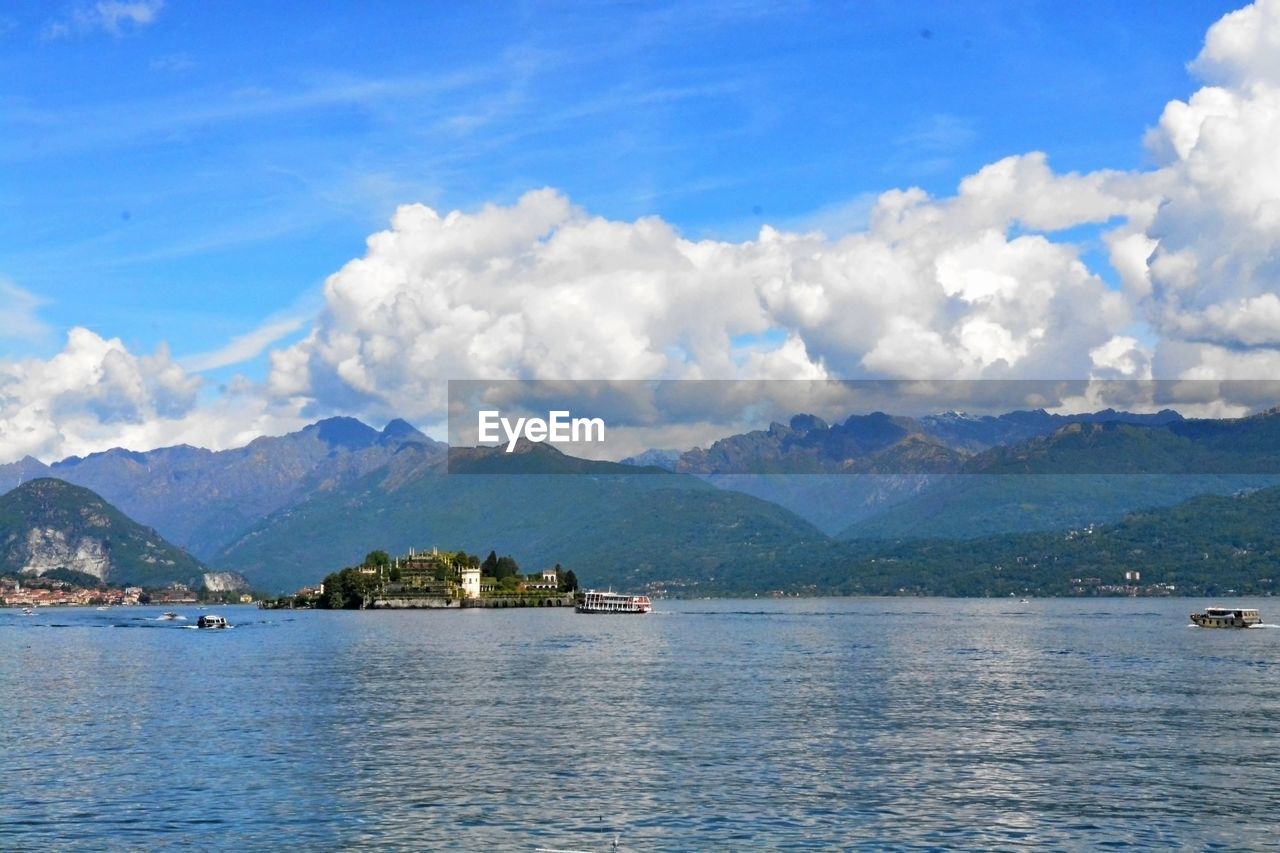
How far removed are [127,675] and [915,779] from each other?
360 feet

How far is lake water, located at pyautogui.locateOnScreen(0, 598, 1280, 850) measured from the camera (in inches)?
2625

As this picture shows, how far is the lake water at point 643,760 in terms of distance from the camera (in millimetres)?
66688

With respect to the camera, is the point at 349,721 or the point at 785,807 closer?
the point at 785,807

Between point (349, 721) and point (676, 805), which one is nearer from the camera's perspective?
point (676, 805)

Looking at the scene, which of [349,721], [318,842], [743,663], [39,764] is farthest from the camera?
[743,663]

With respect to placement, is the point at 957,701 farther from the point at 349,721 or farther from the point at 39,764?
the point at 39,764

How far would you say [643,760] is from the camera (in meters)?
87.6

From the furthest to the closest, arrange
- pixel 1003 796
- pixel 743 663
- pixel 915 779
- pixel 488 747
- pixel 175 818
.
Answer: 1. pixel 743 663
2. pixel 488 747
3. pixel 915 779
4. pixel 1003 796
5. pixel 175 818

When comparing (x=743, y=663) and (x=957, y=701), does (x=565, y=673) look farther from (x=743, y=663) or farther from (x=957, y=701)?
(x=957, y=701)

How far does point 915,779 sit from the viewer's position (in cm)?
8056

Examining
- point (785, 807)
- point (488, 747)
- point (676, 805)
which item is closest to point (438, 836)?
point (676, 805)

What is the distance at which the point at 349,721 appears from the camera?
360 feet

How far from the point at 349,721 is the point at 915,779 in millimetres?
49084

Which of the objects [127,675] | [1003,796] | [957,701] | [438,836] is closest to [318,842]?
[438,836]
